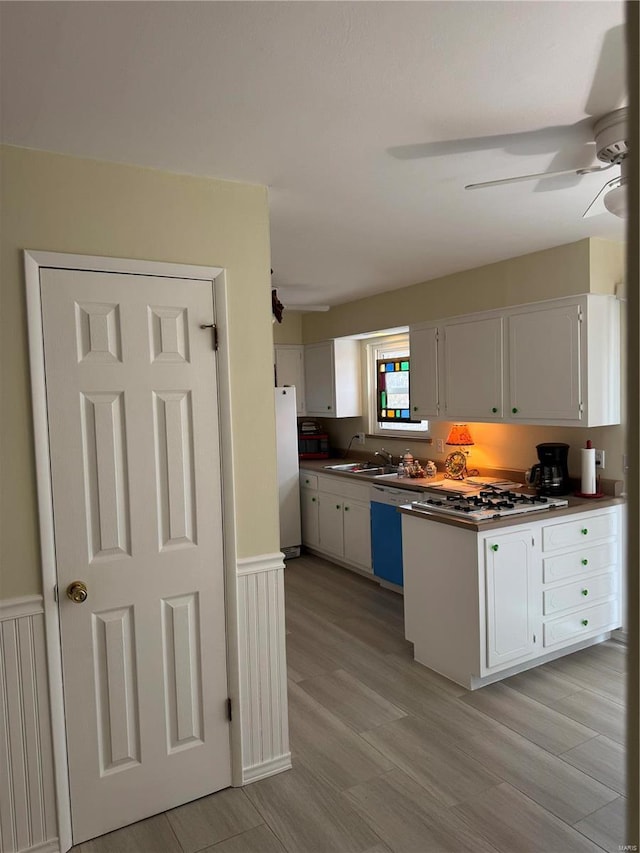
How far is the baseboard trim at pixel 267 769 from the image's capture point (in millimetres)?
2508

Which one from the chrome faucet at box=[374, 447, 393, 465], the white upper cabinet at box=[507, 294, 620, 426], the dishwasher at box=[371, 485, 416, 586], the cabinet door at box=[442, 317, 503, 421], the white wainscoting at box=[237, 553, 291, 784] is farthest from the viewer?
the chrome faucet at box=[374, 447, 393, 465]

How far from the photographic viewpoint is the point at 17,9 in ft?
4.31

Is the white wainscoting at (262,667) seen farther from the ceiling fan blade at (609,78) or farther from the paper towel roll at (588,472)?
the paper towel roll at (588,472)

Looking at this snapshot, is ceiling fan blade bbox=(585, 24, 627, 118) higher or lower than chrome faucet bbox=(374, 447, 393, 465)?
higher

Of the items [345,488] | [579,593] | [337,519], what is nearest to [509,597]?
[579,593]

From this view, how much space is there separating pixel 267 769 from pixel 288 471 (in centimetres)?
335

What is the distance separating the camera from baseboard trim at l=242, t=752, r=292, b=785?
2508mm

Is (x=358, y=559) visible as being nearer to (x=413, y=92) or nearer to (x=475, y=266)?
(x=475, y=266)

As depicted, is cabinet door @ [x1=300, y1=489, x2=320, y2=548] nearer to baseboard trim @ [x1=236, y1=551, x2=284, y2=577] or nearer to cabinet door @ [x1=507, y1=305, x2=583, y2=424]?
cabinet door @ [x1=507, y1=305, x2=583, y2=424]

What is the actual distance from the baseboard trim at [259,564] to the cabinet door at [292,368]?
3.72 m

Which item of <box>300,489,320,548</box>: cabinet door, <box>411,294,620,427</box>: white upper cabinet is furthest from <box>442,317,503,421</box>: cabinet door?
<box>300,489,320,548</box>: cabinet door

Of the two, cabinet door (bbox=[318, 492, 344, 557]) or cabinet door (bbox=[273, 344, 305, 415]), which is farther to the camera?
cabinet door (bbox=[273, 344, 305, 415])

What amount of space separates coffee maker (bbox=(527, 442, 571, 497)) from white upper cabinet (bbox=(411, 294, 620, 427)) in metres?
0.25

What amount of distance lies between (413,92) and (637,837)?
5.94 ft
